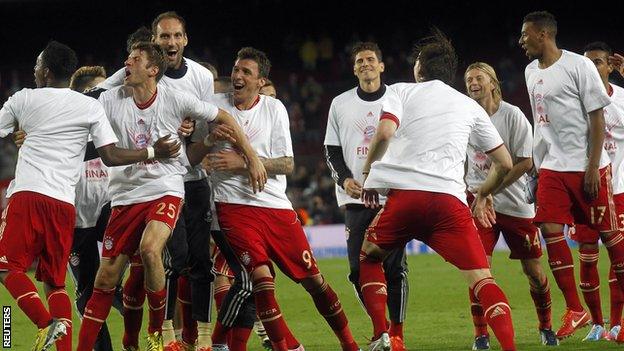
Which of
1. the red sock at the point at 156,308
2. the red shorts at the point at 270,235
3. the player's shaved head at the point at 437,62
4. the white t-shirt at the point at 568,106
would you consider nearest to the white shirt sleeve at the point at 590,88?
the white t-shirt at the point at 568,106

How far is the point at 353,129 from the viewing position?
9.09m

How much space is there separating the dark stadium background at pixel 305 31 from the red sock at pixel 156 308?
22498 mm

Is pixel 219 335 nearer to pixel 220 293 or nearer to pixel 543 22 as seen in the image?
pixel 220 293

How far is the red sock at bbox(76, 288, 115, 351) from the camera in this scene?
298 inches

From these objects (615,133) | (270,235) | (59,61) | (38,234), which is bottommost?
(270,235)

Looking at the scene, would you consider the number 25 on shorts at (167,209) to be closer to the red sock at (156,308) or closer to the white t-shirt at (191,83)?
the red sock at (156,308)

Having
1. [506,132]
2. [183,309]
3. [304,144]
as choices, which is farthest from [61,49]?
[304,144]

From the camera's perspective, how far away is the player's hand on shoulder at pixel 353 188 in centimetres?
855

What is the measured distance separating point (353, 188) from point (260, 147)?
0.88 metres

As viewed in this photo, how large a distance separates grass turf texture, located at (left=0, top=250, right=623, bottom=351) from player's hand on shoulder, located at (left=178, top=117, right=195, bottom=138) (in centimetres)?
235

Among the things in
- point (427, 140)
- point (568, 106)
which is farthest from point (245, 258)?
point (568, 106)

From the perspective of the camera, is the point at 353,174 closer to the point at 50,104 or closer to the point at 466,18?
the point at 50,104

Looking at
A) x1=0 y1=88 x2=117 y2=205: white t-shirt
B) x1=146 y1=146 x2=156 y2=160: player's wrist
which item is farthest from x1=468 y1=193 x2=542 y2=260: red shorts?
x1=0 y1=88 x2=117 y2=205: white t-shirt

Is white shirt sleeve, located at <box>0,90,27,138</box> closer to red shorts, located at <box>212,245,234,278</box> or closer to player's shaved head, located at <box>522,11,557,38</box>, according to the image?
red shorts, located at <box>212,245,234,278</box>
